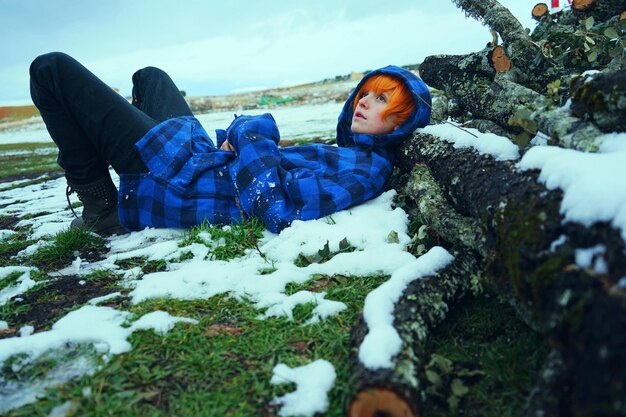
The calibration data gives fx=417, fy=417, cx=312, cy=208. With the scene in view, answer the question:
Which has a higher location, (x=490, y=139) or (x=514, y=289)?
(x=490, y=139)

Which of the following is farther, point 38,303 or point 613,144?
point 38,303

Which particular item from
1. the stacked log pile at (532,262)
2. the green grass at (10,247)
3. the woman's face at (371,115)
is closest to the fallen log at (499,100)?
the stacked log pile at (532,262)

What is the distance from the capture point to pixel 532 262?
1443 millimetres

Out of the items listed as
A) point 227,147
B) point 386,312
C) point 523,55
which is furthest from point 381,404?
point 523,55

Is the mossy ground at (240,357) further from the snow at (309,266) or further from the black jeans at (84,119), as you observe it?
the black jeans at (84,119)

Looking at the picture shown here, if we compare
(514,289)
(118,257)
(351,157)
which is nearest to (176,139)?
(118,257)

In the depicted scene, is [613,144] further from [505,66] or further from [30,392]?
[505,66]

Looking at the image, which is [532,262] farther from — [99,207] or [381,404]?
[99,207]

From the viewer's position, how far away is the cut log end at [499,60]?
439 cm

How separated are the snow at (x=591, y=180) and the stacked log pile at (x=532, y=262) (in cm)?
4

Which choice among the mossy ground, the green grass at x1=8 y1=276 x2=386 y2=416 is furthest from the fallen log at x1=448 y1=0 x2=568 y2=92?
the green grass at x1=8 y1=276 x2=386 y2=416

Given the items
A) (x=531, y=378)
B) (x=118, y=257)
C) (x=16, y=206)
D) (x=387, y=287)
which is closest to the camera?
(x=531, y=378)

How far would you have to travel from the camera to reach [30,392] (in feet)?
5.38

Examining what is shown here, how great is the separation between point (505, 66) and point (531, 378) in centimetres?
373
